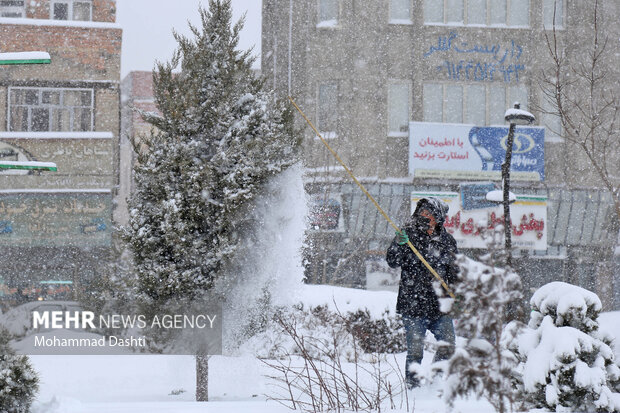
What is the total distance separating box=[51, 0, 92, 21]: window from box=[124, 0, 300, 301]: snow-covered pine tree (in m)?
14.3

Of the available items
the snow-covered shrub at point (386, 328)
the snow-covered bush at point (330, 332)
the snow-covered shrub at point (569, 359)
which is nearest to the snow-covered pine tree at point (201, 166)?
the snow-covered bush at point (330, 332)

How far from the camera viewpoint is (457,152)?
21766 mm

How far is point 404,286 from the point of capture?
6.30 meters

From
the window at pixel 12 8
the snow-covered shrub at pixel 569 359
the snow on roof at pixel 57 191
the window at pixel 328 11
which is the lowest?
the snow-covered shrub at pixel 569 359

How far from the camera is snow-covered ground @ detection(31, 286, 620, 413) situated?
5.88m

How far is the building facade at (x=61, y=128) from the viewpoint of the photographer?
65.2 ft

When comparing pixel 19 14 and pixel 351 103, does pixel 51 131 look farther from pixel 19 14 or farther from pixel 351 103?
pixel 351 103

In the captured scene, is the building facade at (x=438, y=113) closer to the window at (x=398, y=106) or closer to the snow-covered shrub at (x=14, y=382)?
the window at (x=398, y=106)

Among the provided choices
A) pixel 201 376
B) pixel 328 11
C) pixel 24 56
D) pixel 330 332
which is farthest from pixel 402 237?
pixel 328 11

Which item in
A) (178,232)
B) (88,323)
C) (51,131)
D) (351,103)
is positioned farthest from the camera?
(351,103)

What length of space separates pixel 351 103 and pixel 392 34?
2.45 metres

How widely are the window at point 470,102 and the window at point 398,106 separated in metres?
0.53

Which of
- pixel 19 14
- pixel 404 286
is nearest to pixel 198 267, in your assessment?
pixel 404 286

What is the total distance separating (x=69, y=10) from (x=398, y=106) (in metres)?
9.48
